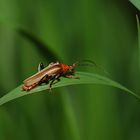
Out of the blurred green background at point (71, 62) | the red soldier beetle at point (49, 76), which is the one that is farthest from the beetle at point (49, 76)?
the blurred green background at point (71, 62)

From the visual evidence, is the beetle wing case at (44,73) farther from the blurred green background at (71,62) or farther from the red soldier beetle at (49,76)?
the blurred green background at (71,62)

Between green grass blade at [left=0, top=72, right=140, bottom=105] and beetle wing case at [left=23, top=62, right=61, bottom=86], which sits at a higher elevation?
beetle wing case at [left=23, top=62, right=61, bottom=86]

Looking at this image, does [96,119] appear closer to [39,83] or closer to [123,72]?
[123,72]

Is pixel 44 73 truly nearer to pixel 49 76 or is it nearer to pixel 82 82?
pixel 49 76

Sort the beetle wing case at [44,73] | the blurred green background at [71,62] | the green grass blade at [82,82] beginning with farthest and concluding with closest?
1. the blurred green background at [71,62]
2. the beetle wing case at [44,73]
3. the green grass blade at [82,82]

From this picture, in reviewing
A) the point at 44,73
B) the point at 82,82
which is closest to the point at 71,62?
the point at 44,73

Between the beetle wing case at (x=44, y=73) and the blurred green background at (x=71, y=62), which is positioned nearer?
the beetle wing case at (x=44, y=73)

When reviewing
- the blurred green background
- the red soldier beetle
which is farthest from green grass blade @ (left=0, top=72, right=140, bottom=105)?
the blurred green background

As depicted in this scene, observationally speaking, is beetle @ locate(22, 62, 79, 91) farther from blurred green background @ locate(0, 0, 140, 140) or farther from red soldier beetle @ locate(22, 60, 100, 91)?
blurred green background @ locate(0, 0, 140, 140)
